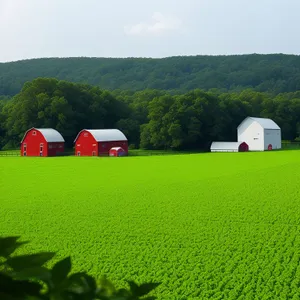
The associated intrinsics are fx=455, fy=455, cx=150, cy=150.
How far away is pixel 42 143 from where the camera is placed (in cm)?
5575

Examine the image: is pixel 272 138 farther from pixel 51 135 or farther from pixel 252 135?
pixel 51 135

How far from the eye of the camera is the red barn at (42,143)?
183 ft

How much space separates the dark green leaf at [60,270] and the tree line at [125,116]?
58.7 meters

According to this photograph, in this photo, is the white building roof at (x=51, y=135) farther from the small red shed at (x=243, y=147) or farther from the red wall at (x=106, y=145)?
the small red shed at (x=243, y=147)

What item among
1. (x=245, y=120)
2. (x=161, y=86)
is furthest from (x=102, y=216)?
(x=161, y=86)

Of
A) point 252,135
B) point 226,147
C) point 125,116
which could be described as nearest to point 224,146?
point 226,147

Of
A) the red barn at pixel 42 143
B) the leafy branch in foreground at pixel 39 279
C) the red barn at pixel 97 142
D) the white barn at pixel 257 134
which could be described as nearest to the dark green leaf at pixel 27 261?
the leafy branch in foreground at pixel 39 279

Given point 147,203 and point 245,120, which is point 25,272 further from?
point 245,120

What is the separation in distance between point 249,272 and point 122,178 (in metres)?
21.4

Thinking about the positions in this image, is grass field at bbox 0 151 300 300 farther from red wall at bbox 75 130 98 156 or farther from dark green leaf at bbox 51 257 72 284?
red wall at bbox 75 130 98 156

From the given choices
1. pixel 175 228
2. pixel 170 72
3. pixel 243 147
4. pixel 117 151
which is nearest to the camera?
pixel 175 228

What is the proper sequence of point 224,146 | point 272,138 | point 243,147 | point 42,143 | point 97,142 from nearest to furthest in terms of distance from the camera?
point 97,142 < point 42,143 < point 224,146 < point 243,147 < point 272,138

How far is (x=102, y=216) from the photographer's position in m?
17.7

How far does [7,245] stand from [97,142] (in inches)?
2128
